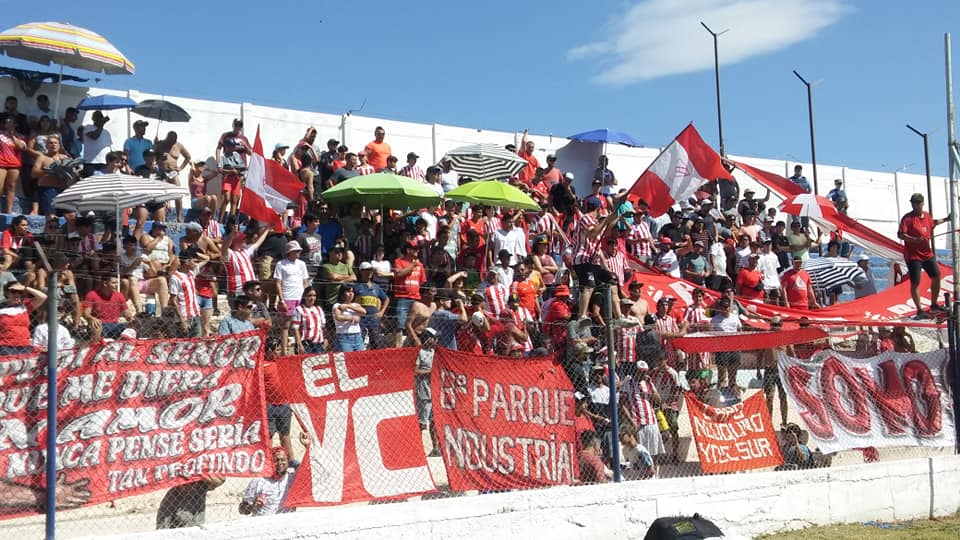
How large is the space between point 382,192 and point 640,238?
4695mm

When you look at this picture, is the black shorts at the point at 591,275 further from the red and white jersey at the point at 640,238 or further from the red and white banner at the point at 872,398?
the red and white banner at the point at 872,398

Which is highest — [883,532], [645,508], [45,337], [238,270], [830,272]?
[830,272]

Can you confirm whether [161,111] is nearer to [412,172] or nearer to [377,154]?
[377,154]

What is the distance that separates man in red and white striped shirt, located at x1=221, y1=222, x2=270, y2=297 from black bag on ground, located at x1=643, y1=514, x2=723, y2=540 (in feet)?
24.6

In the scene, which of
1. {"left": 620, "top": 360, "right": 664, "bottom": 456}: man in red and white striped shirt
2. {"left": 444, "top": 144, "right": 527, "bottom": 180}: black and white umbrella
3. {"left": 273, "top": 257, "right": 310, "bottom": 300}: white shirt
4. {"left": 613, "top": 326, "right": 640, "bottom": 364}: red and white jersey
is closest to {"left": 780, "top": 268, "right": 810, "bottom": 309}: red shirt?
{"left": 444, "top": 144, "right": 527, "bottom": 180}: black and white umbrella

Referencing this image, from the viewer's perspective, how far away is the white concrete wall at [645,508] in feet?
27.2

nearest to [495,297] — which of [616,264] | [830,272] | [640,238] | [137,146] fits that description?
[616,264]

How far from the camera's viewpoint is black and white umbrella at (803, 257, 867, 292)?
18953mm

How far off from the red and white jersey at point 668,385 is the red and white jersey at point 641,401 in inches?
3.4

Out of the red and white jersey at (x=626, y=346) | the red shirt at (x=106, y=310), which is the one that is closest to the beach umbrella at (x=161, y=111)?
the red shirt at (x=106, y=310)

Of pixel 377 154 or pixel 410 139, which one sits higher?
pixel 410 139

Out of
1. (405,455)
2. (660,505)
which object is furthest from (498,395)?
(660,505)

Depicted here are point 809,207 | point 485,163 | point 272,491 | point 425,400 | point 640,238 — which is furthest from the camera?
point 485,163

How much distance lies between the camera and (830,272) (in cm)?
1911
